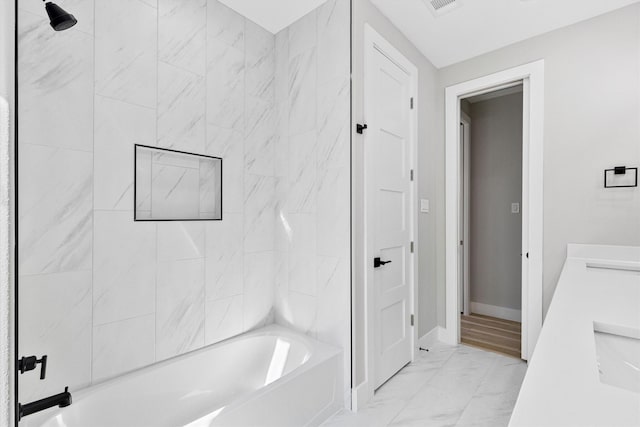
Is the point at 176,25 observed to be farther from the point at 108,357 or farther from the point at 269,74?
the point at 108,357

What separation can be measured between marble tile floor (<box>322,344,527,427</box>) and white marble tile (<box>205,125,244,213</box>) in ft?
4.94

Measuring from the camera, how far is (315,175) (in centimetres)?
216

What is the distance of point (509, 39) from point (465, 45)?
1.05 ft

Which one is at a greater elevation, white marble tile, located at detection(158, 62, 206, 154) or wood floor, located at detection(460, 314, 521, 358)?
white marble tile, located at detection(158, 62, 206, 154)

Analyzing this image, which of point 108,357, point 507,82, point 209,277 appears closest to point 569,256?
point 507,82

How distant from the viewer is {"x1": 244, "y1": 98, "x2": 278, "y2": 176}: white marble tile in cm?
225

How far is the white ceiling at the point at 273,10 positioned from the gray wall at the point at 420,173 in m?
0.41

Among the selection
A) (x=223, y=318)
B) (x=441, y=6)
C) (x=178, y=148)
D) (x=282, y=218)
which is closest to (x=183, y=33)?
(x=178, y=148)

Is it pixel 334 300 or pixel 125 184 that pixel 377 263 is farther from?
pixel 125 184

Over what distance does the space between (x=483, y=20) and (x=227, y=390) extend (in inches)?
122

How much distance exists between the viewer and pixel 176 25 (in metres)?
1.85

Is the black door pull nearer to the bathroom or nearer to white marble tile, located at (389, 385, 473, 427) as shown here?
the bathroom

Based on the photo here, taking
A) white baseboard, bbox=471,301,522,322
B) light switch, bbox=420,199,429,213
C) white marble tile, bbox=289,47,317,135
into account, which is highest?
white marble tile, bbox=289,47,317,135

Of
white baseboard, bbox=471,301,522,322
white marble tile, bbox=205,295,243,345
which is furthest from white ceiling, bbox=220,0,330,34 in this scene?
white baseboard, bbox=471,301,522,322
